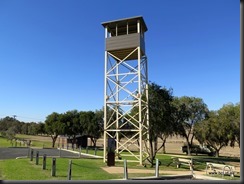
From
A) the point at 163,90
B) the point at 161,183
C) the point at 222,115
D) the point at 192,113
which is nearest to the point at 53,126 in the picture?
the point at 192,113

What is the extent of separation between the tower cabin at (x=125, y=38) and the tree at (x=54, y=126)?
32.7 m

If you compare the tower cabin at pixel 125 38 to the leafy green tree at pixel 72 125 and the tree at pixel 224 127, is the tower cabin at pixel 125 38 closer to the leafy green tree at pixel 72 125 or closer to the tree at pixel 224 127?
the tree at pixel 224 127

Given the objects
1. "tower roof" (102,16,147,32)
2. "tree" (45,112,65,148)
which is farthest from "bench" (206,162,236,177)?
"tree" (45,112,65,148)

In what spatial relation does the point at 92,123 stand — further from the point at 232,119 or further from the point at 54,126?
the point at 232,119

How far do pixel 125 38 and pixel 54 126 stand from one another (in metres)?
36.3

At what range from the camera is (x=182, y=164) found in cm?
2034

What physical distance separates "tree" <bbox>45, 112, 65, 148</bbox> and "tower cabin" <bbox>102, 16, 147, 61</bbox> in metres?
32.7

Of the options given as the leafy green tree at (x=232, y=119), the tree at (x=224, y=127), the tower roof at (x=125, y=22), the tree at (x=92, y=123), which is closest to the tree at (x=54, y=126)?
the tree at (x=92, y=123)

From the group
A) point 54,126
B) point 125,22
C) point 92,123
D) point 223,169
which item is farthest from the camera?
point 54,126

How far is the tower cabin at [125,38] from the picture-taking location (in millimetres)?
20763

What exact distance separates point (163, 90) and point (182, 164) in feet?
19.0

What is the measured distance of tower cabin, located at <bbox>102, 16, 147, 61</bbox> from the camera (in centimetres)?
2076

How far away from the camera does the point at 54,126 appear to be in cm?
5300

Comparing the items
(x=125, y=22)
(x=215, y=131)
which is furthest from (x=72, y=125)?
(x=125, y=22)
